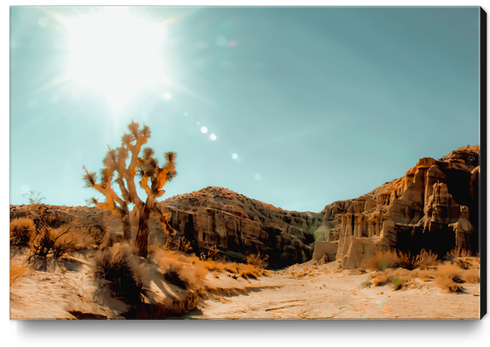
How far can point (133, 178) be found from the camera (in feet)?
35.6

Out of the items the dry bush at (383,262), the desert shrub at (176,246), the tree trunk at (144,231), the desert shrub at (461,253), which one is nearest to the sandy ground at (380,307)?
the desert shrub at (461,253)

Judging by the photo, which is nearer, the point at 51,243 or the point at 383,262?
the point at 51,243

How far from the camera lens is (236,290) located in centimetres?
1174

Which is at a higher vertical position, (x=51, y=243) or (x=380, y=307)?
(x=51, y=243)

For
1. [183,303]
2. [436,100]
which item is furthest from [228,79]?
[183,303]

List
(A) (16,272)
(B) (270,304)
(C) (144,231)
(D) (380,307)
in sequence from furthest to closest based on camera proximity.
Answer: (C) (144,231) → (B) (270,304) → (D) (380,307) → (A) (16,272)

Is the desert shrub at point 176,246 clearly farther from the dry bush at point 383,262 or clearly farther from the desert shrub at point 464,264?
the desert shrub at point 464,264

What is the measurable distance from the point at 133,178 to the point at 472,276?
10875mm

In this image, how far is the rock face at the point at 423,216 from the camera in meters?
19.6

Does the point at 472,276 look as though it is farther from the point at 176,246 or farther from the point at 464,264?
the point at 176,246

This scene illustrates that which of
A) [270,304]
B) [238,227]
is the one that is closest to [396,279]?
[270,304]

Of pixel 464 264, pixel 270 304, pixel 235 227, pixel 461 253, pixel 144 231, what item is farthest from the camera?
pixel 235 227

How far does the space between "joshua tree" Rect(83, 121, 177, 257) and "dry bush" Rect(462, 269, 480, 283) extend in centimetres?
959
